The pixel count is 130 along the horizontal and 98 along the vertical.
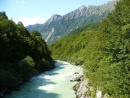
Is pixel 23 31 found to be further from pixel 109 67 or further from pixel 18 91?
pixel 109 67

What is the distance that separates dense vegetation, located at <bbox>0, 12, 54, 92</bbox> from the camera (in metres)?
49.0

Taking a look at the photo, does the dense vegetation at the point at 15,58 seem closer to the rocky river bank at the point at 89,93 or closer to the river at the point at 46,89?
the river at the point at 46,89

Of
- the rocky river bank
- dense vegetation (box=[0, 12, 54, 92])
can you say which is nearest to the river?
the rocky river bank

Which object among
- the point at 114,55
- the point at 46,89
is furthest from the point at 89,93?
the point at 46,89

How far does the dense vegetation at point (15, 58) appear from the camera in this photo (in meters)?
49.0

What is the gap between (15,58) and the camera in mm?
66812

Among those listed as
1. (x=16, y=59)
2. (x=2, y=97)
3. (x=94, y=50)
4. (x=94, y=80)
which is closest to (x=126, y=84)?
(x=94, y=80)

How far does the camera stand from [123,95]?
1224 inches

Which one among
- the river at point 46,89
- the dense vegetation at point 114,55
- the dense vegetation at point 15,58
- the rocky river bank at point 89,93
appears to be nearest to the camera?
the dense vegetation at point 114,55

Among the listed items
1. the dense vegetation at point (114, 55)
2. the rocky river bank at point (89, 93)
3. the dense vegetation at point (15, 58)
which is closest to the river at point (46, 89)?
the rocky river bank at point (89, 93)

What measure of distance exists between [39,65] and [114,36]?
43.6m

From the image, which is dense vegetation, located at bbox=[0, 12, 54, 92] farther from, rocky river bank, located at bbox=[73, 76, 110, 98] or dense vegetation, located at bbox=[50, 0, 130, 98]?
dense vegetation, located at bbox=[50, 0, 130, 98]

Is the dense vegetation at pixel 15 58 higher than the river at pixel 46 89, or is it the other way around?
the dense vegetation at pixel 15 58

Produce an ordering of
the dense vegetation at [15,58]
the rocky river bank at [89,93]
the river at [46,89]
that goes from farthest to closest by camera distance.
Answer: the dense vegetation at [15,58] → the river at [46,89] → the rocky river bank at [89,93]
